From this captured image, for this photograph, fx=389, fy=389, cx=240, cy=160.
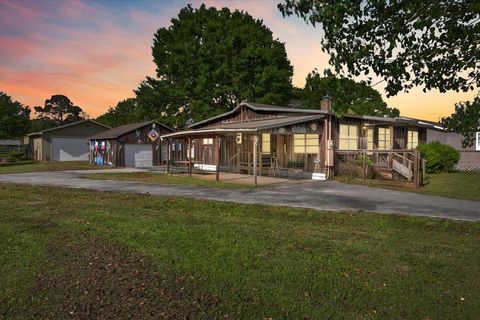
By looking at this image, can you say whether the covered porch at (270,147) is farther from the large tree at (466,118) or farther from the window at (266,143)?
the large tree at (466,118)

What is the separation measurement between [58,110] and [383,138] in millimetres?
102253

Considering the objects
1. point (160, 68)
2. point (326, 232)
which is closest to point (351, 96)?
point (326, 232)

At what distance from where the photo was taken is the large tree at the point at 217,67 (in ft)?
138

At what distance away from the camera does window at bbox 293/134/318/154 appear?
21.0m

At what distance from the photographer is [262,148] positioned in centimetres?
2373

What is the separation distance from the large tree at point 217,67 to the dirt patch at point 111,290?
37033 mm

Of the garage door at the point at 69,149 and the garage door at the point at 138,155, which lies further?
the garage door at the point at 69,149

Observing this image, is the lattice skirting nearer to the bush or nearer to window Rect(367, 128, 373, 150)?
the bush

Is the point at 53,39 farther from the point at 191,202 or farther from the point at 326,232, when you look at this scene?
the point at 326,232

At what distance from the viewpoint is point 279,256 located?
5.78 m

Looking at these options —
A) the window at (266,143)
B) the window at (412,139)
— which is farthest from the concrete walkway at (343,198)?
the window at (412,139)

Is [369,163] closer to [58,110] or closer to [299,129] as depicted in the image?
[299,129]

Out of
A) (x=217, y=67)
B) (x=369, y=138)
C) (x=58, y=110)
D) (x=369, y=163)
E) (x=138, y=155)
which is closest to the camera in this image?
(x=369, y=163)

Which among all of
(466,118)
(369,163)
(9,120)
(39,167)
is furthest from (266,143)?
(9,120)
